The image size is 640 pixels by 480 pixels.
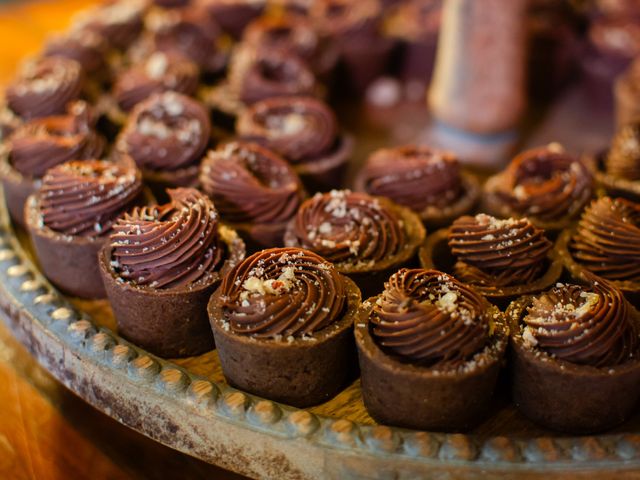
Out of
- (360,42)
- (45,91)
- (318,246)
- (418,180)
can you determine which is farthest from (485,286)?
(360,42)

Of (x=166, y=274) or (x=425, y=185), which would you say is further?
(x=425, y=185)

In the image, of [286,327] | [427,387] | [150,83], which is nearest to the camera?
[427,387]

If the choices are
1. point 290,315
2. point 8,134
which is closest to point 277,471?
point 290,315

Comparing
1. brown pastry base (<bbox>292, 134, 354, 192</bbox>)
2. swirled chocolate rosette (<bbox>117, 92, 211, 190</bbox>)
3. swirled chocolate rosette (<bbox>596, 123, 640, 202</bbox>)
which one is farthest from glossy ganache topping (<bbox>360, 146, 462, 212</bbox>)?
swirled chocolate rosette (<bbox>117, 92, 211, 190</bbox>)

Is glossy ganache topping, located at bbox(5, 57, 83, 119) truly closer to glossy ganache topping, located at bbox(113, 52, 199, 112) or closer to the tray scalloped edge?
glossy ganache topping, located at bbox(113, 52, 199, 112)

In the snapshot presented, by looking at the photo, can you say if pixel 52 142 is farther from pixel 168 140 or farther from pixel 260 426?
pixel 260 426

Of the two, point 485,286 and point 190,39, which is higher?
point 190,39

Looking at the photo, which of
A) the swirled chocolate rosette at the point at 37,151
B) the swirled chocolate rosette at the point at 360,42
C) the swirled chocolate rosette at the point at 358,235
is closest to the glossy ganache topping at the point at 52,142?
the swirled chocolate rosette at the point at 37,151

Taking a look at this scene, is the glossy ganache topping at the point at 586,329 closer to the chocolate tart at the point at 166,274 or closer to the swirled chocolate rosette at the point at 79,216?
the chocolate tart at the point at 166,274
